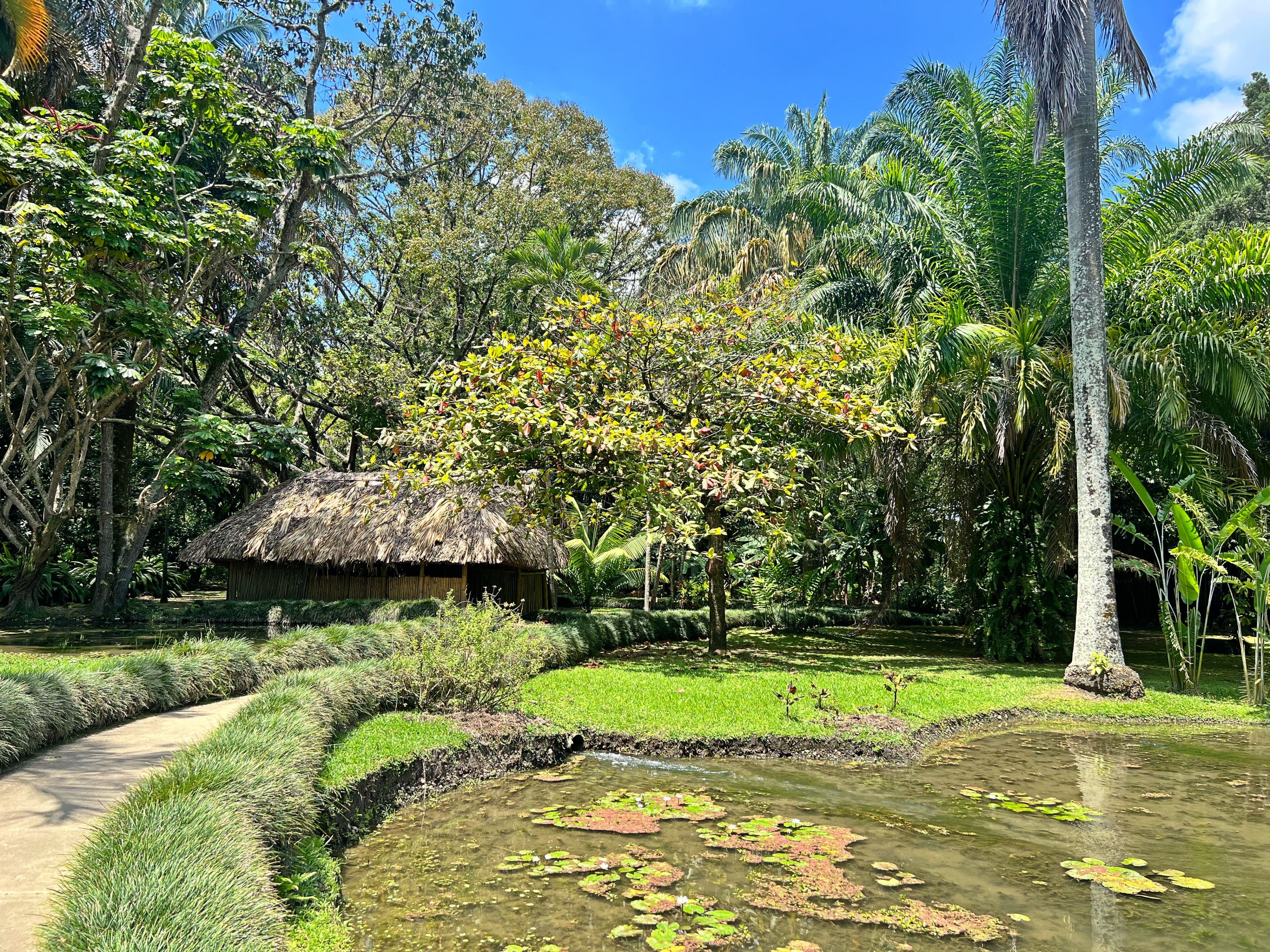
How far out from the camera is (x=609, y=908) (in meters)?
4.60

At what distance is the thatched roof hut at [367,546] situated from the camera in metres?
17.4

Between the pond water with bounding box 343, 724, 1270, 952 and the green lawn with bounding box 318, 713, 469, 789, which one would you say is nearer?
the pond water with bounding box 343, 724, 1270, 952

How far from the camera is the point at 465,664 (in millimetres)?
8656

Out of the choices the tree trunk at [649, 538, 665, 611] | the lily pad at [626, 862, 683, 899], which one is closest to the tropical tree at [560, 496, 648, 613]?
the tree trunk at [649, 538, 665, 611]

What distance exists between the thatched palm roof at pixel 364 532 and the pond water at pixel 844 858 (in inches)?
383

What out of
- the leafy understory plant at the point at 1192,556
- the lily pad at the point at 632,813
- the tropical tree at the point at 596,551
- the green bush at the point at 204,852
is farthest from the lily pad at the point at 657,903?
the tropical tree at the point at 596,551

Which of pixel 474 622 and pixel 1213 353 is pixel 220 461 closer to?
pixel 474 622

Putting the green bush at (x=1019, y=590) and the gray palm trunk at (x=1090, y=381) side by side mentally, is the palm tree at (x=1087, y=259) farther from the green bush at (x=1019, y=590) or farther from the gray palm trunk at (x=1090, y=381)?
Result: the green bush at (x=1019, y=590)

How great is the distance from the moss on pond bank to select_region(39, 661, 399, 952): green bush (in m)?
3.65

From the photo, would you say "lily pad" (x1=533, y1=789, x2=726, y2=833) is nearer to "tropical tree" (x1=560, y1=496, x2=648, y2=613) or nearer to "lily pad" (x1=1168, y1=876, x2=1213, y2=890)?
"lily pad" (x1=1168, y1=876, x2=1213, y2=890)

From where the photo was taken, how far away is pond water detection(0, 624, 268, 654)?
13.8 m

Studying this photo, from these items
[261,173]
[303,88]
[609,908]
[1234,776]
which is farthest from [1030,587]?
[303,88]

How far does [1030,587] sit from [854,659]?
329 cm

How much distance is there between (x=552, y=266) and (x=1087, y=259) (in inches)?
495
